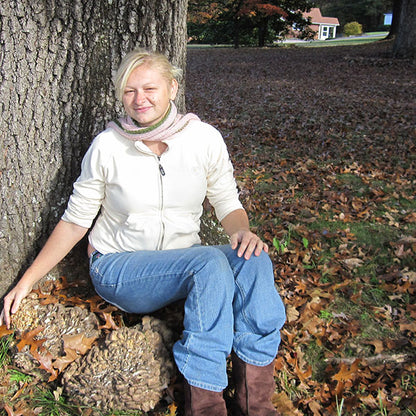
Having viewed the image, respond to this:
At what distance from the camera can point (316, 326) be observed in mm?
2871

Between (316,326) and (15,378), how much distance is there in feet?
6.12

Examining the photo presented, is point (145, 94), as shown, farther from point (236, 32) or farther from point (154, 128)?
point (236, 32)

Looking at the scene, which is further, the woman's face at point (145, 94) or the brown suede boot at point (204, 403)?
the woman's face at point (145, 94)

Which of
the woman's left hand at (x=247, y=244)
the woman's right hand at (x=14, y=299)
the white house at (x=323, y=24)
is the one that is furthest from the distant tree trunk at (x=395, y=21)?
the white house at (x=323, y=24)

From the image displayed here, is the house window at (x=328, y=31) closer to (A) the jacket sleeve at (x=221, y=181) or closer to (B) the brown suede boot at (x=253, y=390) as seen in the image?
(A) the jacket sleeve at (x=221, y=181)

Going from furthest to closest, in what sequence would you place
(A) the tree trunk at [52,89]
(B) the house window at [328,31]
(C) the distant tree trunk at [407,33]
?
(B) the house window at [328,31]
(C) the distant tree trunk at [407,33]
(A) the tree trunk at [52,89]

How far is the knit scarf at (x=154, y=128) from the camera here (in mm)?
2398

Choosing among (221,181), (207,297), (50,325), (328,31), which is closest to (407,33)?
(221,181)

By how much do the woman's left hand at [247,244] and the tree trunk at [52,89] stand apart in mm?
1163

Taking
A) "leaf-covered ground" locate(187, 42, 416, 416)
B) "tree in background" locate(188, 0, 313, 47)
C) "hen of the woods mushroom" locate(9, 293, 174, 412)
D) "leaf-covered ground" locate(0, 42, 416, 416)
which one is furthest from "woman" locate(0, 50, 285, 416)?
"tree in background" locate(188, 0, 313, 47)

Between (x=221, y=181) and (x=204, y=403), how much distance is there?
1.30m

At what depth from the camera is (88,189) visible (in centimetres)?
246

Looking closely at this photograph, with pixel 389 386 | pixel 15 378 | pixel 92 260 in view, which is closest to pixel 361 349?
pixel 389 386

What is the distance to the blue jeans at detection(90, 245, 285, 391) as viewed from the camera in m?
2.12
